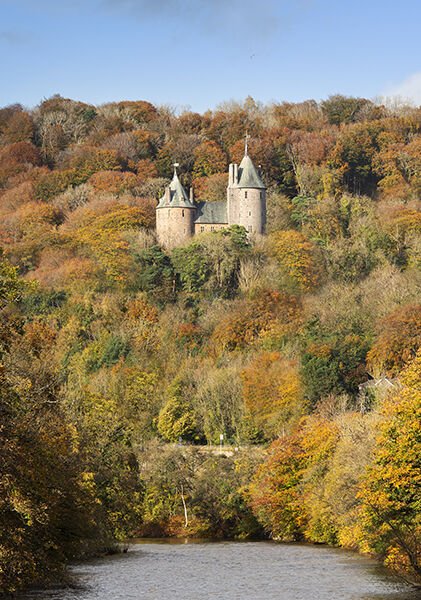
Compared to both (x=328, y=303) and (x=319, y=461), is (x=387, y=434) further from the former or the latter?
(x=328, y=303)

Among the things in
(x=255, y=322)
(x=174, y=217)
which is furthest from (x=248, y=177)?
(x=255, y=322)

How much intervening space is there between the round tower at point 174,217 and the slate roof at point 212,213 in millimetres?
572

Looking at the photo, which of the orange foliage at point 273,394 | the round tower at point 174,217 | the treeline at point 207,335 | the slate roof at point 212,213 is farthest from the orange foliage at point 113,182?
the orange foliage at point 273,394

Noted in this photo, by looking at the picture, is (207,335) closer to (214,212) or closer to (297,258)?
(297,258)

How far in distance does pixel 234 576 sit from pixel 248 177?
6517 cm

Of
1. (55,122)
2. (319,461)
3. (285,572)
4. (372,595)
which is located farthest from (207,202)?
(372,595)

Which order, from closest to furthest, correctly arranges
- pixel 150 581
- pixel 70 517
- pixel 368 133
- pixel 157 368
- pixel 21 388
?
pixel 21 388 < pixel 70 517 < pixel 150 581 < pixel 157 368 < pixel 368 133

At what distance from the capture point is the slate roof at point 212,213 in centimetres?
10681

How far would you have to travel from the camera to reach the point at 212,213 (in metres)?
107

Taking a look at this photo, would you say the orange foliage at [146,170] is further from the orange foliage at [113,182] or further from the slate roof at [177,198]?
the slate roof at [177,198]

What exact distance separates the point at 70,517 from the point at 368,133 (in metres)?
92.2

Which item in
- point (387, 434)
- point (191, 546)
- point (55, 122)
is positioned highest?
point (55, 122)

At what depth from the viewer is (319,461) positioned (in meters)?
56.8

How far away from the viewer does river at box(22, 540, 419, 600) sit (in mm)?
39000
